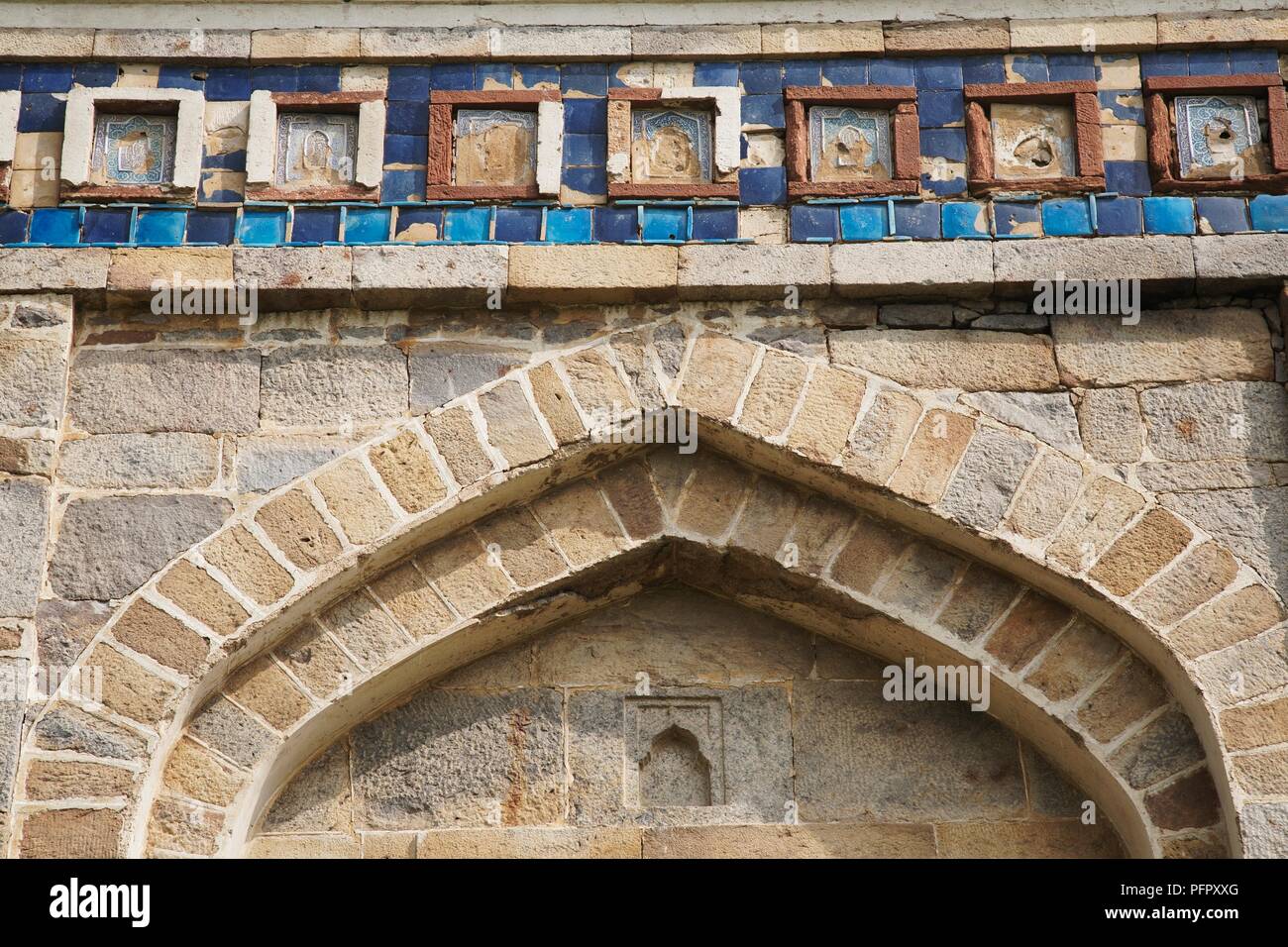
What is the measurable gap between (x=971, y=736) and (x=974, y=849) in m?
0.36

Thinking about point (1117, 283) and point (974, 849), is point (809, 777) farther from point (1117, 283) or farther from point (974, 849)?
point (1117, 283)

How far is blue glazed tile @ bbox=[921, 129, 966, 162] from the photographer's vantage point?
6160mm

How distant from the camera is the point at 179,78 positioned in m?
6.31

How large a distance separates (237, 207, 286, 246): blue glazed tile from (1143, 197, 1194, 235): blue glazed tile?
8.76 feet

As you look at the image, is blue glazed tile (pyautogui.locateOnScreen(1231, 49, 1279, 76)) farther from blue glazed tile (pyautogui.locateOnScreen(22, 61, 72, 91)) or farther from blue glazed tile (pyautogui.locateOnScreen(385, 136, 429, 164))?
blue glazed tile (pyautogui.locateOnScreen(22, 61, 72, 91))

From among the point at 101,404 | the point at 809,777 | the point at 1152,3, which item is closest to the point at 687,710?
the point at 809,777

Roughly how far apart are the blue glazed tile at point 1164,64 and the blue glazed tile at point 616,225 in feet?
5.60

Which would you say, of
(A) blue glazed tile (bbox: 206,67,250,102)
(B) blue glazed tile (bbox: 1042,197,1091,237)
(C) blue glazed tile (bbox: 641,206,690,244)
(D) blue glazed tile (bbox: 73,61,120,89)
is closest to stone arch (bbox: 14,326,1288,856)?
(C) blue glazed tile (bbox: 641,206,690,244)

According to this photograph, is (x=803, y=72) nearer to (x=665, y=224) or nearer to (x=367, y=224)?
(x=665, y=224)

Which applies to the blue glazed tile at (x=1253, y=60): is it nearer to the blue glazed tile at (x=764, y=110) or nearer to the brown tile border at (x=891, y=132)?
the brown tile border at (x=891, y=132)

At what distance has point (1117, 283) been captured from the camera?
5.95 meters

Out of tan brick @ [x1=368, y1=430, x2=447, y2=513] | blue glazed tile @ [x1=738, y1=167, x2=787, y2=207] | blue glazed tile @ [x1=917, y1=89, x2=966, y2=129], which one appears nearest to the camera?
tan brick @ [x1=368, y1=430, x2=447, y2=513]

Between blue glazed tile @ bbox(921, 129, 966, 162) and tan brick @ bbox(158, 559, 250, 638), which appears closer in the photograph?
tan brick @ bbox(158, 559, 250, 638)

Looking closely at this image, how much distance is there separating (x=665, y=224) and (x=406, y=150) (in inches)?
33.9
